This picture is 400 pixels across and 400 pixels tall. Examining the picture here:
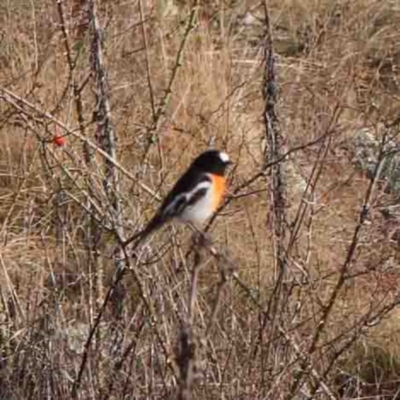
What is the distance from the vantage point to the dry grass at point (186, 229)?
10.2ft

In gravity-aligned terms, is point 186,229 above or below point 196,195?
below

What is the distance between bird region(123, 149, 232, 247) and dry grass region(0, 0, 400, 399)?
12 centimetres

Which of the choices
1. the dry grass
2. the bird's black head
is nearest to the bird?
the bird's black head

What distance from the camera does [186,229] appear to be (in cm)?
457

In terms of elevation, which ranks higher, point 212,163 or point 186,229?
point 212,163

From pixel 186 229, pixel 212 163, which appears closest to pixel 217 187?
pixel 212 163

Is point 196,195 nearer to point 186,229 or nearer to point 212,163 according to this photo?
point 212,163

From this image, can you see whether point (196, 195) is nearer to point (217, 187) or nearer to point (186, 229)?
point (217, 187)

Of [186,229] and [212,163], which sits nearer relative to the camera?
[212,163]

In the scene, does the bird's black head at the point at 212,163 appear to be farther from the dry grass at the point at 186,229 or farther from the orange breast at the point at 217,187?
the dry grass at the point at 186,229

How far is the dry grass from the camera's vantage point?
3.12 metres

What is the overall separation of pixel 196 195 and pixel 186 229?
1.75m

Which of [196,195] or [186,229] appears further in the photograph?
[186,229]

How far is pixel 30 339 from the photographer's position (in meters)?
3.48
